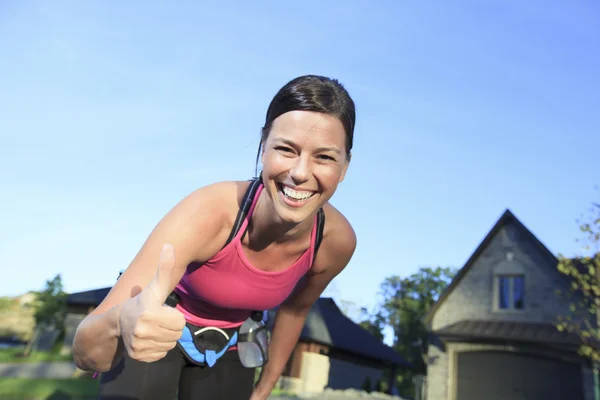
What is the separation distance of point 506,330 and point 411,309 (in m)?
23.9

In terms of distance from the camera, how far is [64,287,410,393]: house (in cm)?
1941

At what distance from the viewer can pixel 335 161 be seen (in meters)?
2.18

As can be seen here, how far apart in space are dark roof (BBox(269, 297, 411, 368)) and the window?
687cm

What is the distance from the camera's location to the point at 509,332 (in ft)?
58.0

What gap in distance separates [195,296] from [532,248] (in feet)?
61.6

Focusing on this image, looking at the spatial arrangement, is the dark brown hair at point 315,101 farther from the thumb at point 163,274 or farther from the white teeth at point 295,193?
the thumb at point 163,274

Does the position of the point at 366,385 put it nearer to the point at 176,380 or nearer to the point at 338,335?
the point at 338,335

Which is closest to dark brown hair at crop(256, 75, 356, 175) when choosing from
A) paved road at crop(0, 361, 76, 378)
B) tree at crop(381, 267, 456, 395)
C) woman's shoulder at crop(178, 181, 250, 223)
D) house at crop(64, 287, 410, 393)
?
woman's shoulder at crop(178, 181, 250, 223)

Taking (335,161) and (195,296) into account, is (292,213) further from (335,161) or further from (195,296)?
(195,296)

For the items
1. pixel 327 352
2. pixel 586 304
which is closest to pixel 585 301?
pixel 586 304

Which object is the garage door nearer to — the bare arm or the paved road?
the paved road

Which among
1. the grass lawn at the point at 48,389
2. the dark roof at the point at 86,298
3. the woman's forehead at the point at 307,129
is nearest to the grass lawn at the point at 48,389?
the grass lawn at the point at 48,389

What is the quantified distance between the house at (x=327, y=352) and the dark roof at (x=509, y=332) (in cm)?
475

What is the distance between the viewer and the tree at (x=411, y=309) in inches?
1481
